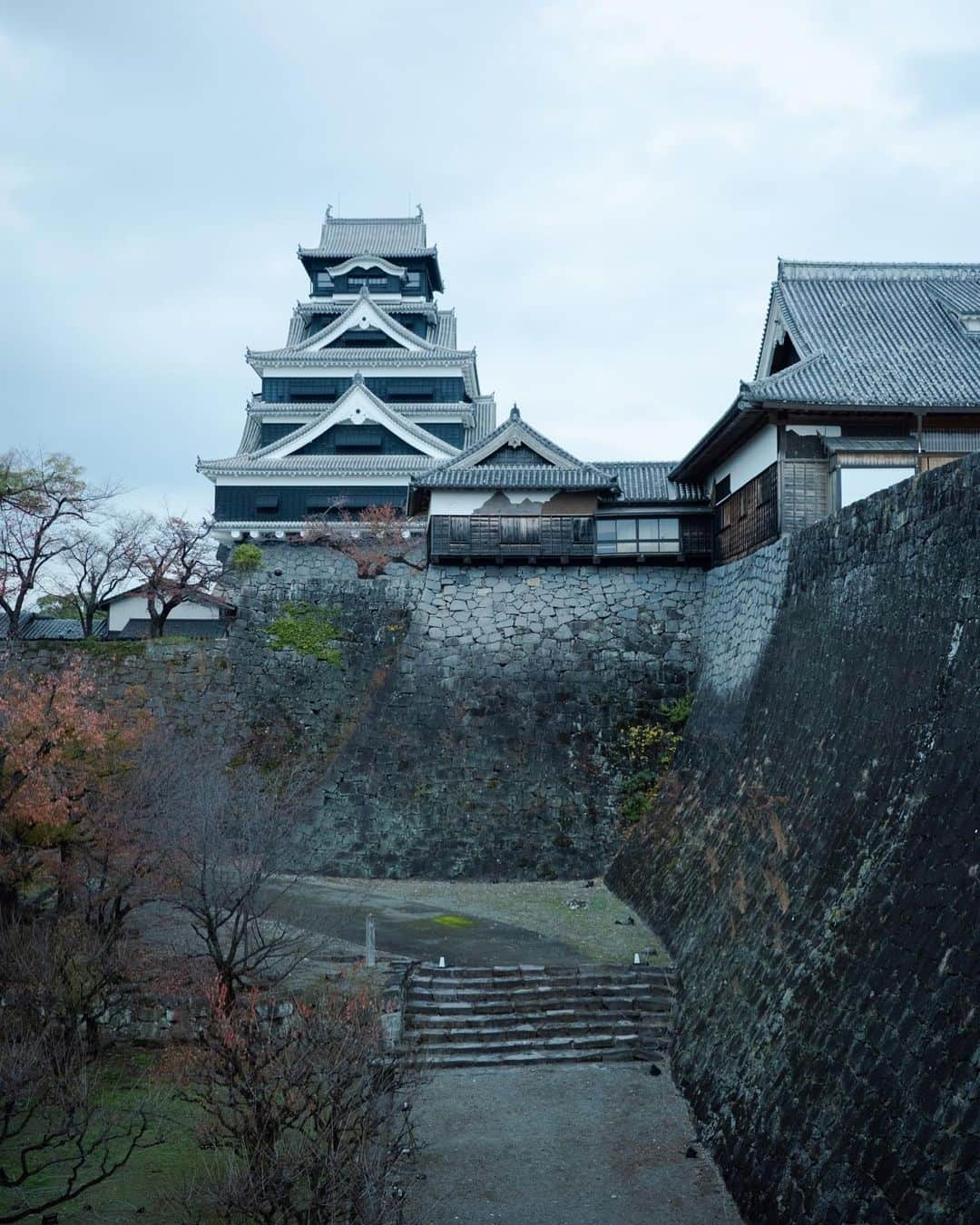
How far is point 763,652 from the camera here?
14773 millimetres

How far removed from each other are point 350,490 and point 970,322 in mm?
17301

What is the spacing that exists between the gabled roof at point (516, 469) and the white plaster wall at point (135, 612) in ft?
34.1

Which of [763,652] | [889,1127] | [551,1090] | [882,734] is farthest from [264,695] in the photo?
[889,1127]

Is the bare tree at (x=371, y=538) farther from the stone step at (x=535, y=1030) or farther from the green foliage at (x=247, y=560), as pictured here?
the stone step at (x=535, y=1030)

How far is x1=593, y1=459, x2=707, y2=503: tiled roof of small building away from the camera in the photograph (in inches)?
784

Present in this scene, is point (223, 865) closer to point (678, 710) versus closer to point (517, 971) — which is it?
point (517, 971)

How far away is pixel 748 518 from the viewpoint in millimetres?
16969

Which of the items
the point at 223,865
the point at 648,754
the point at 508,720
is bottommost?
the point at 223,865

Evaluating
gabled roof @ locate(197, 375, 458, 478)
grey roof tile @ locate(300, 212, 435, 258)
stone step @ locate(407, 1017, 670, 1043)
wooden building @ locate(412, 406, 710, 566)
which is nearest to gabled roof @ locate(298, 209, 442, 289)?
grey roof tile @ locate(300, 212, 435, 258)

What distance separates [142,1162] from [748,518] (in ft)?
42.4

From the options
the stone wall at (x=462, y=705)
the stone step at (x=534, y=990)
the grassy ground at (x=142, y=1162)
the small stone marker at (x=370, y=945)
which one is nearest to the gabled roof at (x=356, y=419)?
the stone wall at (x=462, y=705)

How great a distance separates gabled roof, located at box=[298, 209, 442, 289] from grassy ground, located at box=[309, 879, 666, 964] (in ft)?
84.5

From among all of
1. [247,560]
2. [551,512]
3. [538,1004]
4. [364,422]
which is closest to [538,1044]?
[538,1004]

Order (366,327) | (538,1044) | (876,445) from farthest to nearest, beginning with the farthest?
1. (366,327)
2. (876,445)
3. (538,1044)
